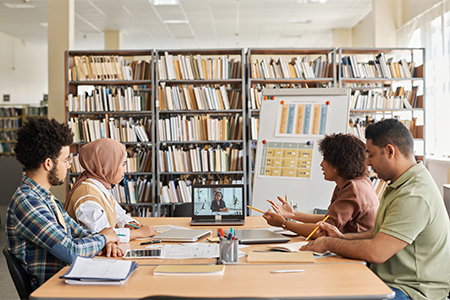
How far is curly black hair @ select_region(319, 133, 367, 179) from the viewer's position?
2.37 meters

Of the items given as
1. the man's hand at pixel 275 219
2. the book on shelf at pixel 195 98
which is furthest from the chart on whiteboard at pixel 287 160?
the book on shelf at pixel 195 98

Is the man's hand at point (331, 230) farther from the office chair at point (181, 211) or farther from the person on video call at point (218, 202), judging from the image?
the office chair at point (181, 211)

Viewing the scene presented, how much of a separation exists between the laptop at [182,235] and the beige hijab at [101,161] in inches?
21.9

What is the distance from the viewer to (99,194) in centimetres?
238

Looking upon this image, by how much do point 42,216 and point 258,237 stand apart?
1.08 meters

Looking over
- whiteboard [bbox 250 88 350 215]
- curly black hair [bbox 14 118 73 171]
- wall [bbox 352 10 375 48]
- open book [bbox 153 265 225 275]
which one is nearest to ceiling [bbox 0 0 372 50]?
wall [bbox 352 10 375 48]

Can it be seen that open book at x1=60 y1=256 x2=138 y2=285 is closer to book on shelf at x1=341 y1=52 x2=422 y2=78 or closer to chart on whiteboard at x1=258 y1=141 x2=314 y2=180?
chart on whiteboard at x1=258 y1=141 x2=314 y2=180

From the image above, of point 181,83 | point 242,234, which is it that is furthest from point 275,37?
point 242,234

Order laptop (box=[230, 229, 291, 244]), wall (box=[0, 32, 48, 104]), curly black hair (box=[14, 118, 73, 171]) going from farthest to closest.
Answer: wall (box=[0, 32, 48, 104]), laptop (box=[230, 229, 291, 244]), curly black hair (box=[14, 118, 73, 171])

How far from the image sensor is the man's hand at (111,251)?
1945 millimetres

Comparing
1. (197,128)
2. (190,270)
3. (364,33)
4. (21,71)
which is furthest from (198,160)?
(21,71)

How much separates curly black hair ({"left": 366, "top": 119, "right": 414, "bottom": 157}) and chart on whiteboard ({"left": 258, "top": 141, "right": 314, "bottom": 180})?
1.67 m

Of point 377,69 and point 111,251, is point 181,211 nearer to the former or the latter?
point 111,251

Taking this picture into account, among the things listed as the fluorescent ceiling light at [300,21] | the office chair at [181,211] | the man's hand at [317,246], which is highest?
the fluorescent ceiling light at [300,21]
